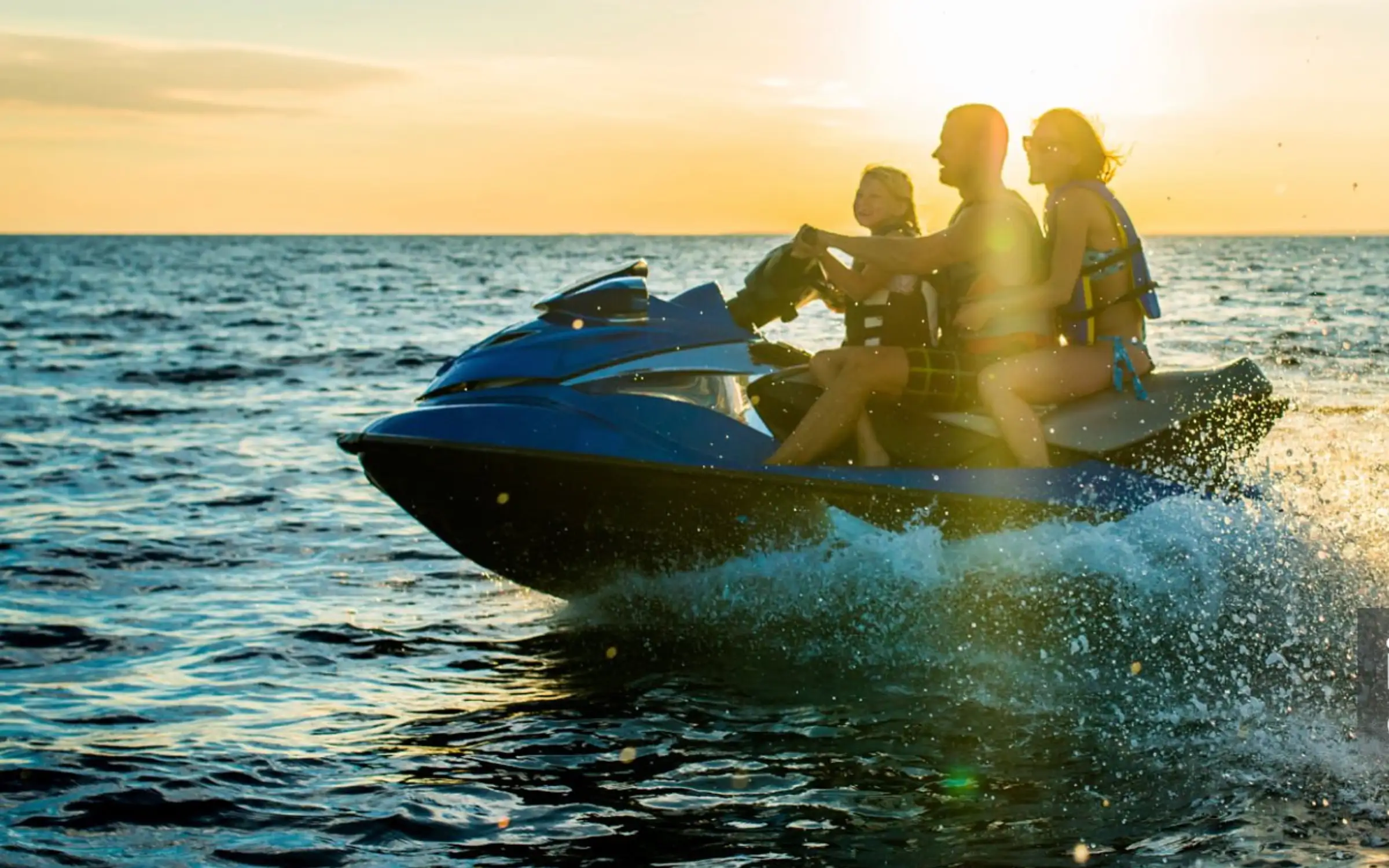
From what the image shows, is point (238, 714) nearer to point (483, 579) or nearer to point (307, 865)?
point (307, 865)

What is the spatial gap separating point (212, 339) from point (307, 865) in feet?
78.8

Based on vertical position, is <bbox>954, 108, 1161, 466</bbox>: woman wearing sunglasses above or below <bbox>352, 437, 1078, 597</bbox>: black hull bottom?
above

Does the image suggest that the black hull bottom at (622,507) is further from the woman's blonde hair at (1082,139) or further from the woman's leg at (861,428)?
the woman's blonde hair at (1082,139)

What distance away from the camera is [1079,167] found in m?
5.57

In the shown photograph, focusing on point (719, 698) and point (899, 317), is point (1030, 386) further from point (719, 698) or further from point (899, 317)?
point (719, 698)

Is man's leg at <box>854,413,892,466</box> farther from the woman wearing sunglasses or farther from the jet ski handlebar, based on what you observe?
the jet ski handlebar

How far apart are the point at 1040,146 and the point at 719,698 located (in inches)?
94.3

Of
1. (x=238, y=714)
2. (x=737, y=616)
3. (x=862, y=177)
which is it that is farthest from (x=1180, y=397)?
(x=238, y=714)

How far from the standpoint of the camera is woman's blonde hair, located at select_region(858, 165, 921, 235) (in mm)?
5594

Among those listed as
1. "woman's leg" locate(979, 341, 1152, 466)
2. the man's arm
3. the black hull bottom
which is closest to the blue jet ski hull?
the black hull bottom

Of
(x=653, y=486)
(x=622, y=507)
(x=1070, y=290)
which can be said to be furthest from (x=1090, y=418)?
(x=622, y=507)

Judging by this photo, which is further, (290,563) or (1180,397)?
(290,563)

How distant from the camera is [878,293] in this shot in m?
5.72

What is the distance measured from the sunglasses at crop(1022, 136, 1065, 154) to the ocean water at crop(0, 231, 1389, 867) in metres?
1.39
